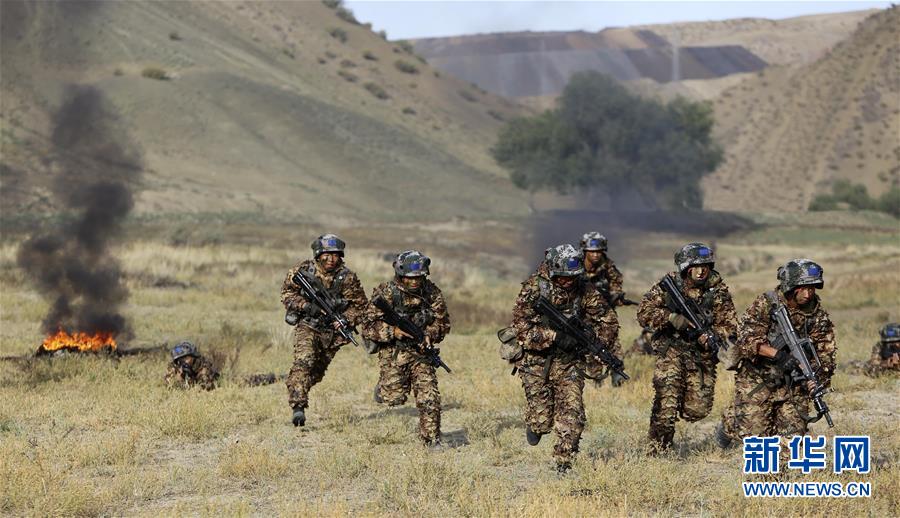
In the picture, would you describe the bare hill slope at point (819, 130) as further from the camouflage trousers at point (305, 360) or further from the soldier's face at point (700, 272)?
the soldier's face at point (700, 272)

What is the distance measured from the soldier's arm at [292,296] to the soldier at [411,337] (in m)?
1.03

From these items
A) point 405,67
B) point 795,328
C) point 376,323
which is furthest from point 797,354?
point 405,67

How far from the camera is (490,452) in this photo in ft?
34.8

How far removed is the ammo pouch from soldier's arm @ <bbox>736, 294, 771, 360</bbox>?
1832 mm

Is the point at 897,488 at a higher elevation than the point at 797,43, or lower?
lower

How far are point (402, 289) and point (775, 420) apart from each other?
12.0 ft

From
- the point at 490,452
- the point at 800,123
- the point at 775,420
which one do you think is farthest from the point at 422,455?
the point at 800,123

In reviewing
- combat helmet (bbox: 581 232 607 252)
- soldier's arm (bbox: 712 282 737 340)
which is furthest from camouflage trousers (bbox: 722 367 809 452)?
combat helmet (bbox: 581 232 607 252)

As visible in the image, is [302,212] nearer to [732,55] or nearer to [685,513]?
[685,513]

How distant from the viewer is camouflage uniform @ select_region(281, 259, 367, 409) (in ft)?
38.9

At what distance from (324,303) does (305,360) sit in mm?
622

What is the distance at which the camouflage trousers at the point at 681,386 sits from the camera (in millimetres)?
9922

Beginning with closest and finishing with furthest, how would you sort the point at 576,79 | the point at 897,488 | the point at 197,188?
1. the point at 897,488
2. the point at 197,188
3. the point at 576,79

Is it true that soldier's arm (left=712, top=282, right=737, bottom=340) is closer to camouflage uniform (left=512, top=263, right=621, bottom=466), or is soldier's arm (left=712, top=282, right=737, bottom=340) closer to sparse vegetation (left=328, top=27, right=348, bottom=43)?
camouflage uniform (left=512, top=263, right=621, bottom=466)
